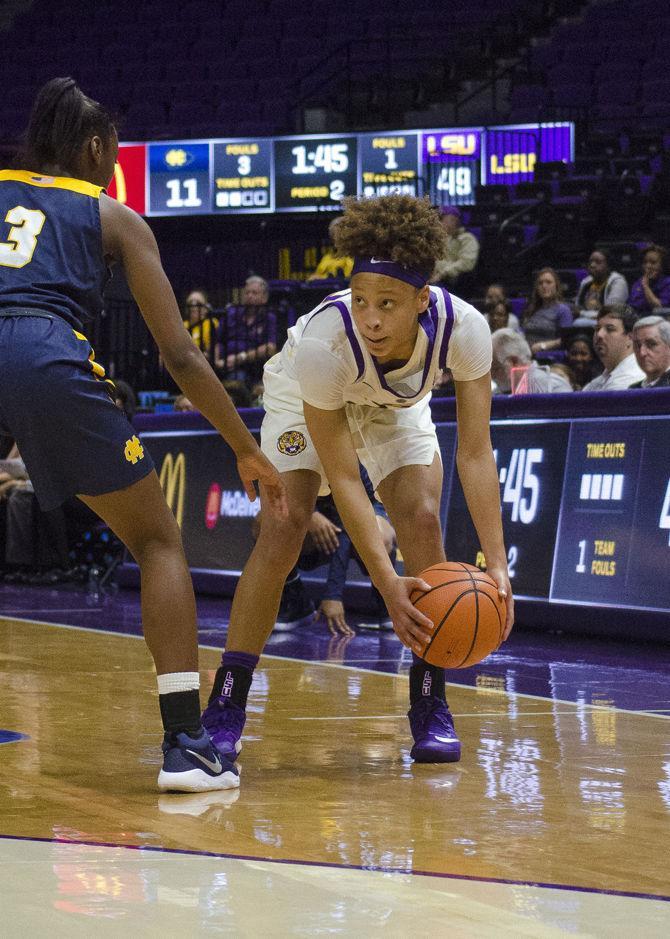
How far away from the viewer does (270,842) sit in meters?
3.26

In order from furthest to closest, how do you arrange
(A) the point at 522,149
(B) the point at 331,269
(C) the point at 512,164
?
1. (C) the point at 512,164
2. (A) the point at 522,149
3. (B) the point at 331,269

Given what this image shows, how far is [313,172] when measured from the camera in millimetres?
21453

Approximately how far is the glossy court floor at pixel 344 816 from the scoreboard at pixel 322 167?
14299mm

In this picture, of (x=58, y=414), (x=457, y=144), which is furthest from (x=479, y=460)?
(x=457, y=144)

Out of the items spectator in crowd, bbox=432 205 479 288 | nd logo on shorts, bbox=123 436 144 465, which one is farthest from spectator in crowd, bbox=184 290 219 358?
nd logo on shorts, bbox=123 436 144 465

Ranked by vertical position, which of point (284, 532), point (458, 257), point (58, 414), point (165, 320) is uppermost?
point (458, 257)

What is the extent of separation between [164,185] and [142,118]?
276 centimetres

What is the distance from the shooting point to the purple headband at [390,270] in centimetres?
421

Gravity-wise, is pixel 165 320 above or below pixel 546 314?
below

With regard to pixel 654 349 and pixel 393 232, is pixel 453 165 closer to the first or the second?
pixel 654 349

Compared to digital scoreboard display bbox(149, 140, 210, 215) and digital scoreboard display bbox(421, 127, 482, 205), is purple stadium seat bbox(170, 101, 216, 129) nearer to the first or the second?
digital scoreboard display bbox(149, 140, 210, 215)

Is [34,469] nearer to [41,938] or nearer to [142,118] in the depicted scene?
[41,938]

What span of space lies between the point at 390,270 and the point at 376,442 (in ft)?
2.29

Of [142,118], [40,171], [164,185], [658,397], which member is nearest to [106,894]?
[40,171]
